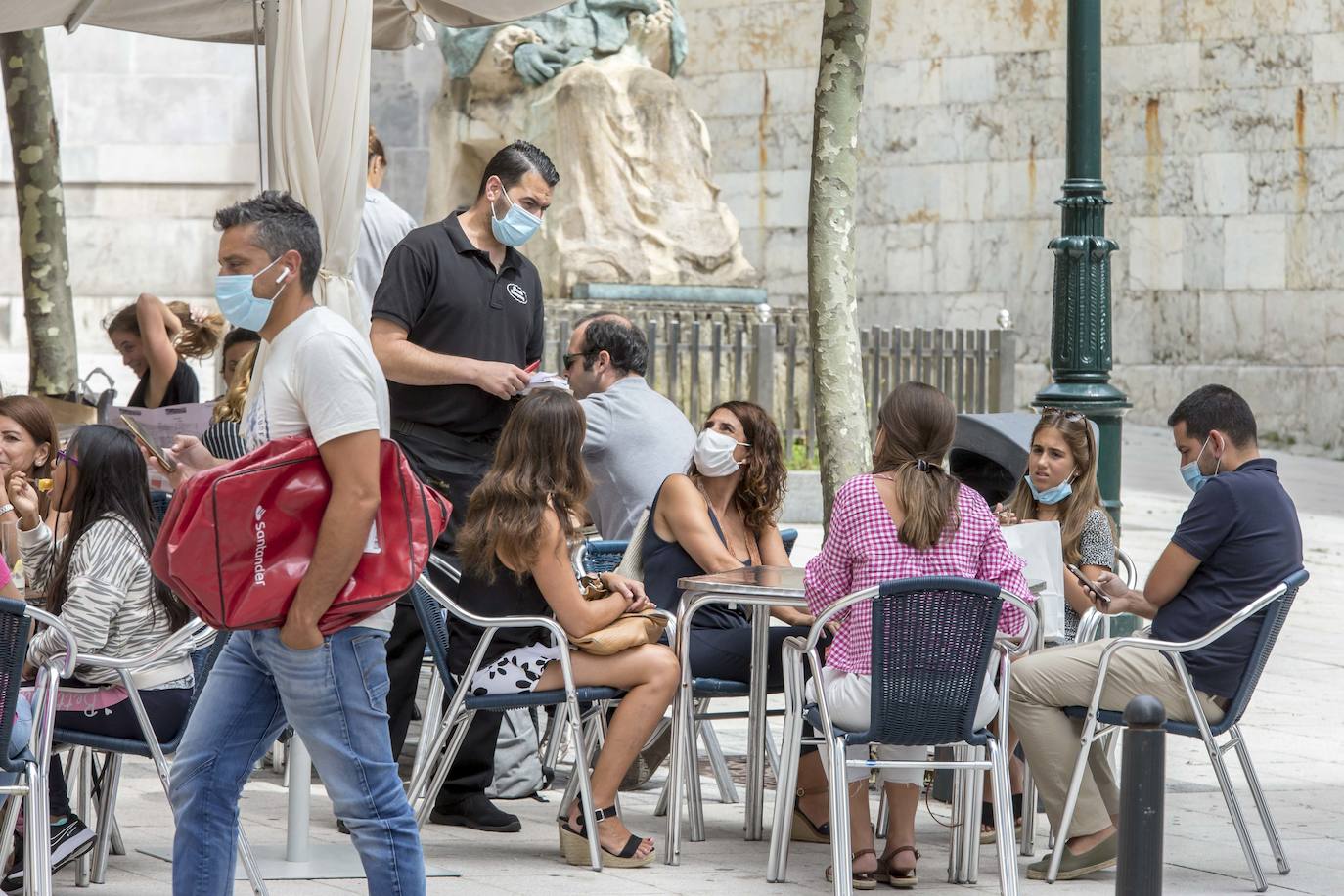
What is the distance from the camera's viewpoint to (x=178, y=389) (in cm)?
846

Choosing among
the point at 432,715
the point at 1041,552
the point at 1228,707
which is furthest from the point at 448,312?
the point at 1228,707

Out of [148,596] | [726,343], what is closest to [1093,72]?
[148,596]

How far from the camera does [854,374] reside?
813 cm

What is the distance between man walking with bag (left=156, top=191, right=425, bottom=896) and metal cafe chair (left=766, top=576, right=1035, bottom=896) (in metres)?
1.43

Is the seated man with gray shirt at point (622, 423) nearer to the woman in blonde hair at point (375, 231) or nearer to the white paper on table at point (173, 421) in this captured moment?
the woman in blonde hair at point (375, 231)

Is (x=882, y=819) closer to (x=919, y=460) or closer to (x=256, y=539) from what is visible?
(x=919, y=460)

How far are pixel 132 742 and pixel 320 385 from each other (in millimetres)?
1574

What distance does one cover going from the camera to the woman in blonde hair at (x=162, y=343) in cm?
833

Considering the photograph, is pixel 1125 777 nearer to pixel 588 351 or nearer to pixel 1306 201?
pixel 588 351

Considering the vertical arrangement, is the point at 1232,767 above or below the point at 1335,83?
below

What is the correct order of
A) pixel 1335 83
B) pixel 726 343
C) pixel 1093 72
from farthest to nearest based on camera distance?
pixel 1335 83
pixel 726 343
pixel 1093 72

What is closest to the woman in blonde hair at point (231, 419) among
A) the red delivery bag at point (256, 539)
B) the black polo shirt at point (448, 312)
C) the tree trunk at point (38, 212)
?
→ the black polo shirt at point (448, 312)

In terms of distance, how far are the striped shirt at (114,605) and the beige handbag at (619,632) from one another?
1114 millimetres

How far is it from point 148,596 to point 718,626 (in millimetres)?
1784
